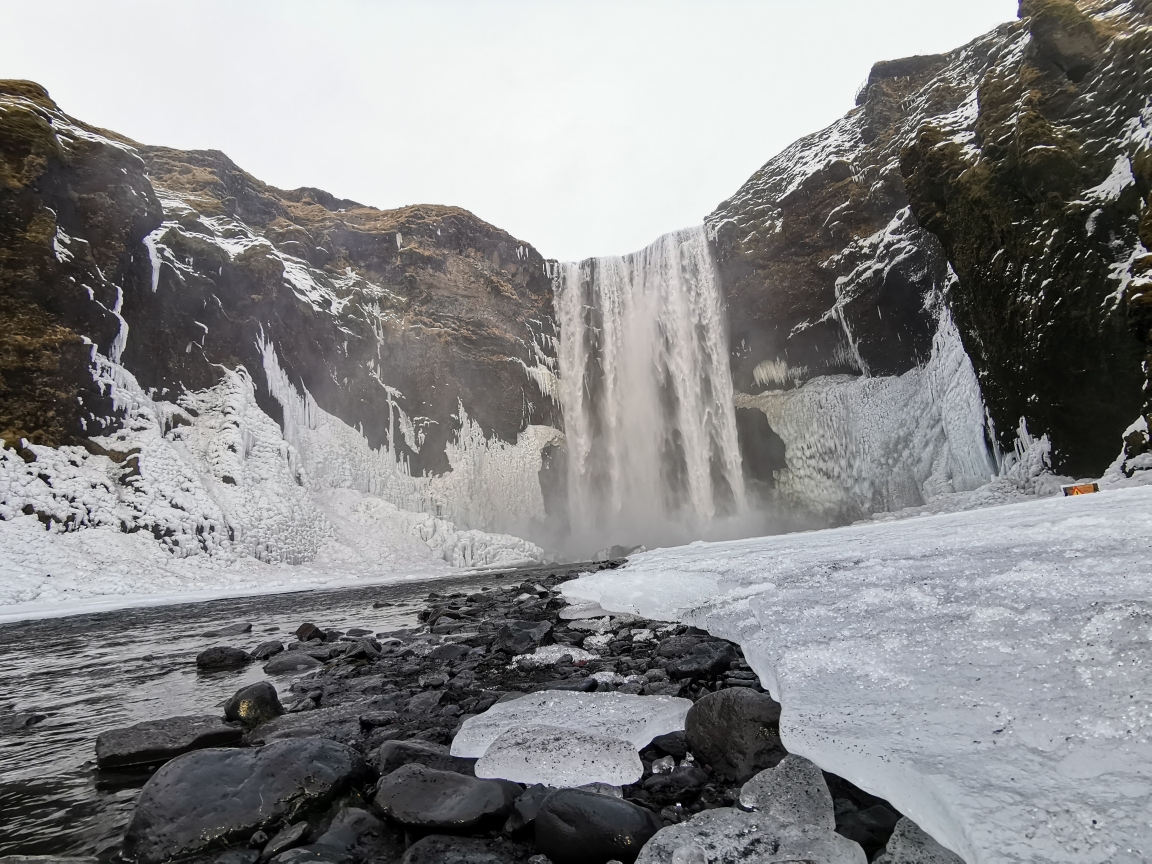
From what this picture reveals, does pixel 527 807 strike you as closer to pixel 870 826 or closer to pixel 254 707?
pixel 870 826

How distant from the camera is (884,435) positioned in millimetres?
25328

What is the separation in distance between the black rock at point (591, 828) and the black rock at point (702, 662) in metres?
1.67

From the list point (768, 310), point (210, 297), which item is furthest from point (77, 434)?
point (768, 310)

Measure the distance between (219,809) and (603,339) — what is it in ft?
115

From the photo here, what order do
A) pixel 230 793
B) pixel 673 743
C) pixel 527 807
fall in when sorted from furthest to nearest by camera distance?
pixel 673 743 → pixel 230 793 → pixel 527 807

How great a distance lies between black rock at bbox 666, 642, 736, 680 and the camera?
333 cm

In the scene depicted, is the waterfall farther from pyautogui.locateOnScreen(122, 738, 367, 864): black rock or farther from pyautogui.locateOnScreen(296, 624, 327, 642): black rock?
pyautogui.locateOnScreen(122, 738, 367, 864): black rock

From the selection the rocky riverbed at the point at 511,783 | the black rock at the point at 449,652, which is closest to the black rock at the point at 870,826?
the rocky riverbed at the point at 511,783

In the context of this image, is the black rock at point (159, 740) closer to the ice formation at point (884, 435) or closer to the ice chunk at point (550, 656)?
the ice chunk at point (550, 656)

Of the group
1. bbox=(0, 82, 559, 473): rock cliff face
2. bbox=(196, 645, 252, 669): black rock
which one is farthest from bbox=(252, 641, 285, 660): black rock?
bbox=(0, 82, 559, 473): rock cliff face

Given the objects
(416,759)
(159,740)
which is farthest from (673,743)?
(159,740)

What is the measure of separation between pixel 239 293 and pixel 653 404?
24.4m

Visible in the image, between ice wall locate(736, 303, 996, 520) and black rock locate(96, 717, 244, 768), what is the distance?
22.8 m

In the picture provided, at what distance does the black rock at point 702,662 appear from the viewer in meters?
3.33
